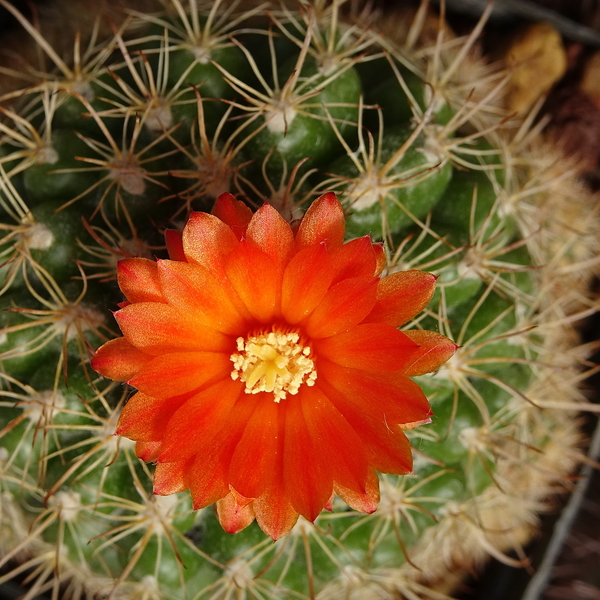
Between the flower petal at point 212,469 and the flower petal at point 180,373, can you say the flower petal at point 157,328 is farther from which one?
the flower petal at point 212,469

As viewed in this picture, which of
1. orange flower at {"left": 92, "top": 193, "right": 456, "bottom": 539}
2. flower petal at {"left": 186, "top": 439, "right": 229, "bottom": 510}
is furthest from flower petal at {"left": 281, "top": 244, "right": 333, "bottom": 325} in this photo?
flower petal at {"left": 186, "top": 439, "right": 229, "bottom": 510}

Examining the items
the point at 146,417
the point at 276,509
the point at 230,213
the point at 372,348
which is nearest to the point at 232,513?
the point at 276,509

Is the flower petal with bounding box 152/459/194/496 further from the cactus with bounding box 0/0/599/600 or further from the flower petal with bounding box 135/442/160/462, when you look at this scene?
the cactus with bounding box 0/0/599/600

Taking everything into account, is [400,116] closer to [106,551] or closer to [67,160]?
[67,160]

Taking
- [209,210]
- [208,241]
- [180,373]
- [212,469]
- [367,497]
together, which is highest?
[209,210]

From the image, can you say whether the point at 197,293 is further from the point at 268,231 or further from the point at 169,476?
the point at 169,476

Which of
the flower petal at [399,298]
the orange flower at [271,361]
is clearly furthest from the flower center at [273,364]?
the flower petal at [399,298]
